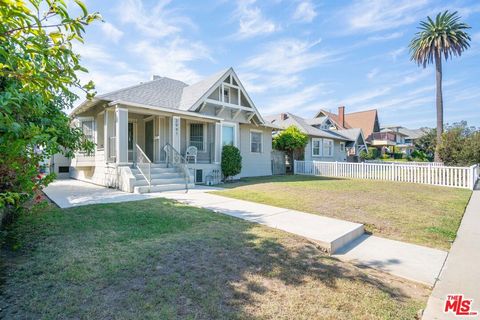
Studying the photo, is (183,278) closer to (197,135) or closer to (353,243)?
(353,243)

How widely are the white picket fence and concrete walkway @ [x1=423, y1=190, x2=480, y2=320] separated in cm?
970

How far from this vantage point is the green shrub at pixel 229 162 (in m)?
14.2

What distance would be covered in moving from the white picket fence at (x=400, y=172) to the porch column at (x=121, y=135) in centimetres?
1388

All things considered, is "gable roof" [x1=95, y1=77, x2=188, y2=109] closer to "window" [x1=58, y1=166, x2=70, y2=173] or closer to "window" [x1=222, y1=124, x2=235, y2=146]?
"window" [x1=222, y1=124, x2=235, y2=146]

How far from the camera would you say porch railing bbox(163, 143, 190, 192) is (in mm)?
11761

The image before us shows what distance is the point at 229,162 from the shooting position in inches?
558

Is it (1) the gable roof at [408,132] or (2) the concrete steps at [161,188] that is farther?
(1) the gable roof at [408,132]

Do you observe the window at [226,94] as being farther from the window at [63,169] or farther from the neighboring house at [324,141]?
the window at [63,169]

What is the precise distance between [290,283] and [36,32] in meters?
3.44

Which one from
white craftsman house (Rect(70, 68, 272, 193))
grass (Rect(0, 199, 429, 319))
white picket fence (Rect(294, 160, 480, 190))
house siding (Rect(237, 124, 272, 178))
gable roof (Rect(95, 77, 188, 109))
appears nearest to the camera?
grass (Rect(0, 199, 429, 319))

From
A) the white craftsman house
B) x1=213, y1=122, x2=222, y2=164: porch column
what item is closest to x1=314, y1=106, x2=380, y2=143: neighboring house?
the white craftsman house

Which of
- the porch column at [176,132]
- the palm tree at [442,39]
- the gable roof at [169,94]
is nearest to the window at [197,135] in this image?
the gable roof at [169,94]

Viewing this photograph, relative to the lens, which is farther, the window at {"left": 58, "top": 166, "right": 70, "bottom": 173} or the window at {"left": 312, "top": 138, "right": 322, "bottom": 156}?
the window at {"left": 312, "top": 138, "right": 322, "bottom": 156}

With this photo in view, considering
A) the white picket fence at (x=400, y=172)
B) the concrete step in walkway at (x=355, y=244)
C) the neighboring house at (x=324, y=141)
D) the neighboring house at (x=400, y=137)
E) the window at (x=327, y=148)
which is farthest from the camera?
the neighboring house at (x=400, y=137)
